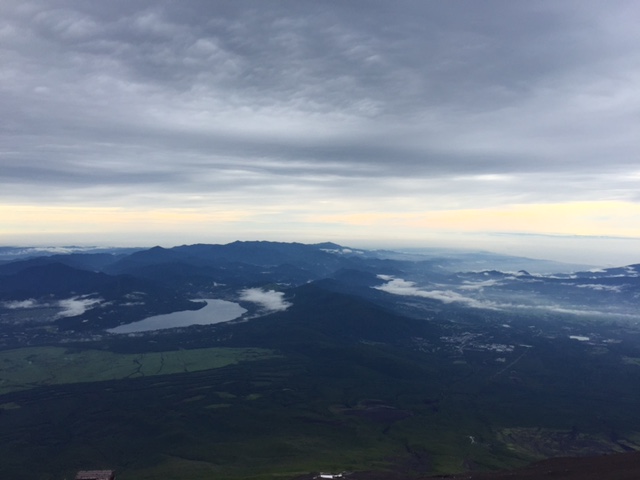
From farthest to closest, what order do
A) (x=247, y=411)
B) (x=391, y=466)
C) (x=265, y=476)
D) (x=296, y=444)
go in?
1. (x=247, y=411)
2. (x=296, y=444)
3. (x=391, y=466)
4. (x=265, y=476)

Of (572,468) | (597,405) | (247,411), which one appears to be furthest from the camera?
(597,405)

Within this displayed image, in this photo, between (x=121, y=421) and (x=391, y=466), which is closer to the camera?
(x=391, y=466)

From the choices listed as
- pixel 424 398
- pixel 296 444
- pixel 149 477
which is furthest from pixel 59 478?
pixel 424 398

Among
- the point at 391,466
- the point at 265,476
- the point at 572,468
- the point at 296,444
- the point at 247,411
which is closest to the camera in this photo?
the point at 572,468

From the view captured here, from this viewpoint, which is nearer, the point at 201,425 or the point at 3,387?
the point at 201,425

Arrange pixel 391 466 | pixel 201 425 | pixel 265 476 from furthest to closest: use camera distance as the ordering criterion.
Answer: pixel 201 425 → pixel 391 466 → pixel 265 476

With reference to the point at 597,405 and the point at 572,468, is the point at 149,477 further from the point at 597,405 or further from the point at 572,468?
the point at 597,405

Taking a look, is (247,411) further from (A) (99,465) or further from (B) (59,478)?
(B) (59,478)

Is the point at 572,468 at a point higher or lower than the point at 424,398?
higher

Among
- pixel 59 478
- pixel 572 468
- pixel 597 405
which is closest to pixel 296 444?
pixel 59 478
